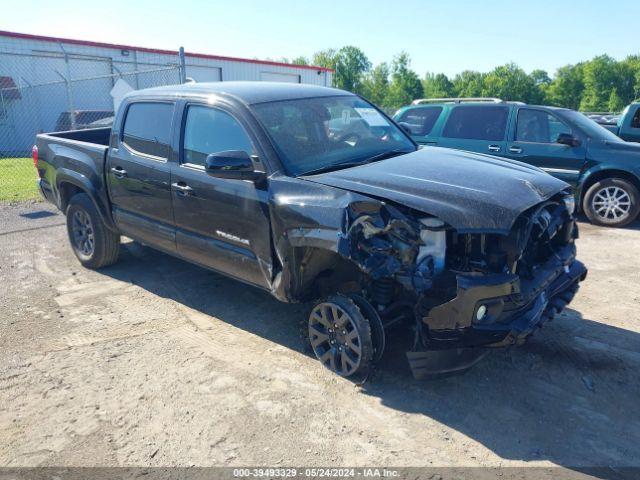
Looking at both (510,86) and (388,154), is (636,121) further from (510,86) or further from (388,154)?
(510,86)

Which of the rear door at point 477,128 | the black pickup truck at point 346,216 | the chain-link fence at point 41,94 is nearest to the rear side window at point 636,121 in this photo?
the rear door at point 477,128

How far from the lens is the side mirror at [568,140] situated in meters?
7.64

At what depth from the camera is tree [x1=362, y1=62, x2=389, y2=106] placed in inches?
3285

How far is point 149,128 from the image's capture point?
4.80 m

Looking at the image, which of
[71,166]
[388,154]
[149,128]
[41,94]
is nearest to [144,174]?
[149,128]

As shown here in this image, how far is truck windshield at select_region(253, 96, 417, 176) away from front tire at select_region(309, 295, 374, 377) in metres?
0.99

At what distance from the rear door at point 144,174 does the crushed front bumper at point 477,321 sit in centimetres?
255

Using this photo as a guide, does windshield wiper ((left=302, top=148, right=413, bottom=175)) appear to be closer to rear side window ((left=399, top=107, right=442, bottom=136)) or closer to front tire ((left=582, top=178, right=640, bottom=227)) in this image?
rear side window ((left=399, top=107, right=442, bottom=136))

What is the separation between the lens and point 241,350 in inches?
160

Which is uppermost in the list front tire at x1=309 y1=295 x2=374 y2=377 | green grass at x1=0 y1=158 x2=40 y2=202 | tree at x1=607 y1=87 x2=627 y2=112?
tree at x1=607 y1=87 x2=627 y2=112

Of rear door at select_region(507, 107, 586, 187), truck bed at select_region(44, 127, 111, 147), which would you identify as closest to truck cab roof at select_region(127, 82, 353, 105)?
truck bed at select_region(44, 127, 111, 147)

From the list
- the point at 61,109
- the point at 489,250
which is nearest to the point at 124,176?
the point at 489,250

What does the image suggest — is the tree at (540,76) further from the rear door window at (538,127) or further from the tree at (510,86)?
the rear door window at (538,127)

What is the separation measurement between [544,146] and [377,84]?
285 feet
